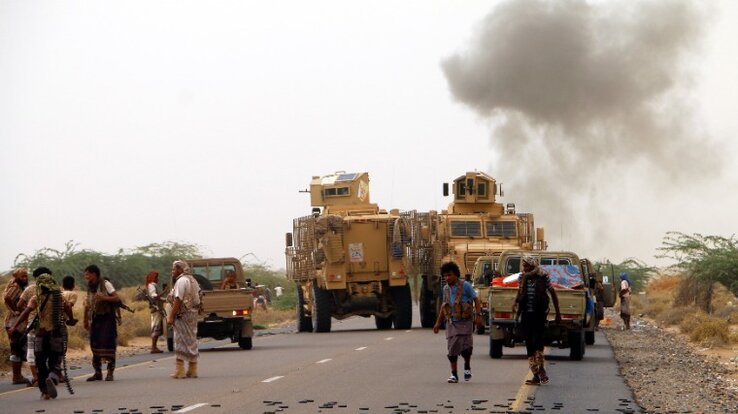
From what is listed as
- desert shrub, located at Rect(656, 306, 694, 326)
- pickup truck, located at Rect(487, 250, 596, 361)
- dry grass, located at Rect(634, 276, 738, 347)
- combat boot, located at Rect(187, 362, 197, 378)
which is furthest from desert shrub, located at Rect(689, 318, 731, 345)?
combat boot, located at Rect(187, 362, 197, 378)

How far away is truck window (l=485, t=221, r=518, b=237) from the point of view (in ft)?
129

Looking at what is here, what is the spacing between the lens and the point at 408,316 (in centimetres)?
3934

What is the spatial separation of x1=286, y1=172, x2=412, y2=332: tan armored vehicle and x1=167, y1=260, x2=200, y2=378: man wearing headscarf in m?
17.4

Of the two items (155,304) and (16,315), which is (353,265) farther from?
(16,315)

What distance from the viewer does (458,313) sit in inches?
750

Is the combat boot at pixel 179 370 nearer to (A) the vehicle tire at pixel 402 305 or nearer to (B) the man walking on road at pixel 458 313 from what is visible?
(B) the man walking on road at pixel 458 313

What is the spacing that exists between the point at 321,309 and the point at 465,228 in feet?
14.5

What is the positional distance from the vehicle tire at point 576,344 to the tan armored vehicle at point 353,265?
14321 mm

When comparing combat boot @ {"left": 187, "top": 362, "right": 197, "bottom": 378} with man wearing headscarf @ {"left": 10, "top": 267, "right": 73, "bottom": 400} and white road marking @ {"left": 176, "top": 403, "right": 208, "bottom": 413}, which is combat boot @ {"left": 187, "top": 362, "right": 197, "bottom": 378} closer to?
man wearing headscarf @ {"left": 10, "top": 267, "right": 73, "bottom": 400}

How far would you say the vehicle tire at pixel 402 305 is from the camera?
128 ft

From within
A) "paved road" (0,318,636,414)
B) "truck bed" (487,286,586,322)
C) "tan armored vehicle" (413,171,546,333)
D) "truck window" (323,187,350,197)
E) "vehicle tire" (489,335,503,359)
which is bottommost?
"paved road" (0,318,636,414)

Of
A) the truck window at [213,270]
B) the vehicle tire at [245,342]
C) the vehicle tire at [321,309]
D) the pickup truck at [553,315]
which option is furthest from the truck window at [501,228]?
the pickup truck at [553,315]

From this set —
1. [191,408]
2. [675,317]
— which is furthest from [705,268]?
[191,408]

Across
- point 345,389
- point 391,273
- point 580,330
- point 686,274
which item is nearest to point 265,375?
point 345,389
